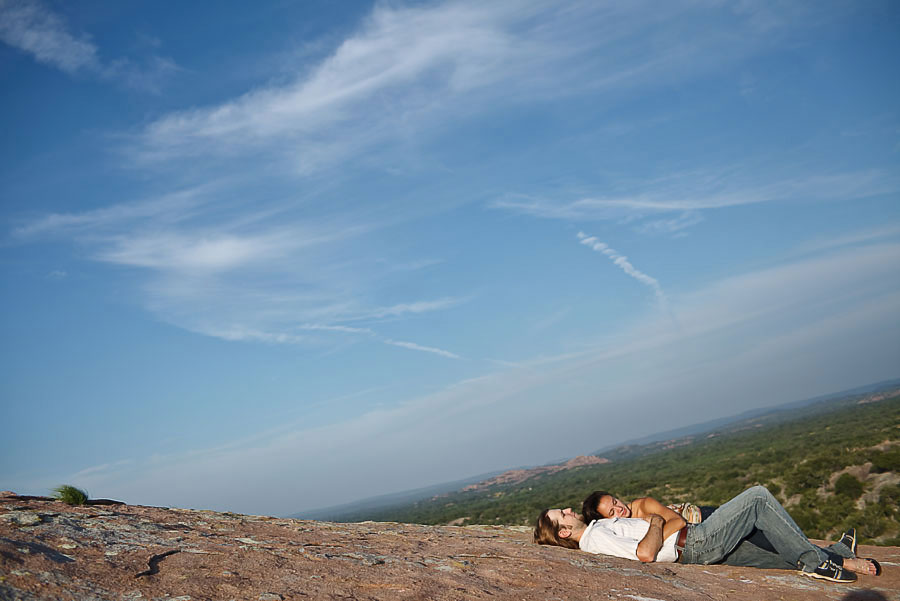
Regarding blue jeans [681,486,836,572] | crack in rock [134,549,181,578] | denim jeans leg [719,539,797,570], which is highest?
crack in rock [134,549,181,578]

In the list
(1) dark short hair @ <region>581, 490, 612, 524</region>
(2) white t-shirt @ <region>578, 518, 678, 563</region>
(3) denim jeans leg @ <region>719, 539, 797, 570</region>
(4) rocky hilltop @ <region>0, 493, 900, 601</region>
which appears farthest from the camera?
(1) dark short hair @ <region>581, 490, 612, 524</region>

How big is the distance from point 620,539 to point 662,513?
0.68m

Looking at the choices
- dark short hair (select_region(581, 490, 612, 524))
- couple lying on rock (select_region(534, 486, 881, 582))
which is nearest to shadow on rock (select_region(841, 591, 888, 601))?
couple lying on rock (select_region(534, 486, 881, 582))

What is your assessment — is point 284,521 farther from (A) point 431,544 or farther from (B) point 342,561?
(B) point 342,561

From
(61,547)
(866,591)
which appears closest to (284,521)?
(61,547)

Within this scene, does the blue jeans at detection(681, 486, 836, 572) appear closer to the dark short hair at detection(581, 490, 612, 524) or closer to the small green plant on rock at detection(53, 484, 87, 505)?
the dark short hair at detection(581, 490, 612, 524)

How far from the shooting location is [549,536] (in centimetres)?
802

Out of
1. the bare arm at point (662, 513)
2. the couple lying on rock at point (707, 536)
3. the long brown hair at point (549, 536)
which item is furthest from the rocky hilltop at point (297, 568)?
the bare arm at point (662, 513)

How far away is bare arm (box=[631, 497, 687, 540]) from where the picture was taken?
7.19m

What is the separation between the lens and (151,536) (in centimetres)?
602

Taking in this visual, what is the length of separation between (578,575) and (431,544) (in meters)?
2.36

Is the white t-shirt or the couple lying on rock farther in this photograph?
the white t-shirt

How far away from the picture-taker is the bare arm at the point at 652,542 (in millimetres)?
6949

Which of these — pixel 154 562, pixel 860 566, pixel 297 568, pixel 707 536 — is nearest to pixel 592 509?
pixel 707 536
